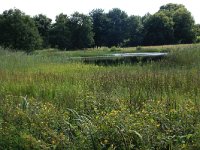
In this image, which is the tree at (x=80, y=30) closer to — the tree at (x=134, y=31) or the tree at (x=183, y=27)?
the tree at (x=134, y=31)

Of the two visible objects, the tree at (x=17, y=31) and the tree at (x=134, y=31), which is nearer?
the tree at (x=17, y=31)

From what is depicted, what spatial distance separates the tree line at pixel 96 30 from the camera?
49250 millimetres

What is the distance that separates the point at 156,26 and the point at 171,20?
493 cm

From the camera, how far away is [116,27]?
295 ft

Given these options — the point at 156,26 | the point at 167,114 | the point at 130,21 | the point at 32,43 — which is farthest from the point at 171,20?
the point at 167,114

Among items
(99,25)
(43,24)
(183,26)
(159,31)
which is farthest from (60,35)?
(183,26)

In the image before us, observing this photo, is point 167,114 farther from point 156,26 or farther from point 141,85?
point 156,26

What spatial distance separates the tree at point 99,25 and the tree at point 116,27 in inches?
45.6

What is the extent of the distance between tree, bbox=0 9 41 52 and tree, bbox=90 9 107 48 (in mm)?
34583

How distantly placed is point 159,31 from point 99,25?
613 inches

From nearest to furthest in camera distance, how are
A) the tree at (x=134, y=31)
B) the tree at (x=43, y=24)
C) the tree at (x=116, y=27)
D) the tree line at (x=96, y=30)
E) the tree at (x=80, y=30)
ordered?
the tree line at (x=96, y=30) < the tree at (x=43, y=24) < the tree at (x=80, y=30) < the tree at (x=134, y=31) < the tree at (x=116, y=27)

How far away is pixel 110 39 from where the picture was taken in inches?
3386

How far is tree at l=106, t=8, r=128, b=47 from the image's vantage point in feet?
282

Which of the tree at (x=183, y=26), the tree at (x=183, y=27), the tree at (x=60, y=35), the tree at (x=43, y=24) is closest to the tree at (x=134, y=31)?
the tree at (x=183, y=26)
